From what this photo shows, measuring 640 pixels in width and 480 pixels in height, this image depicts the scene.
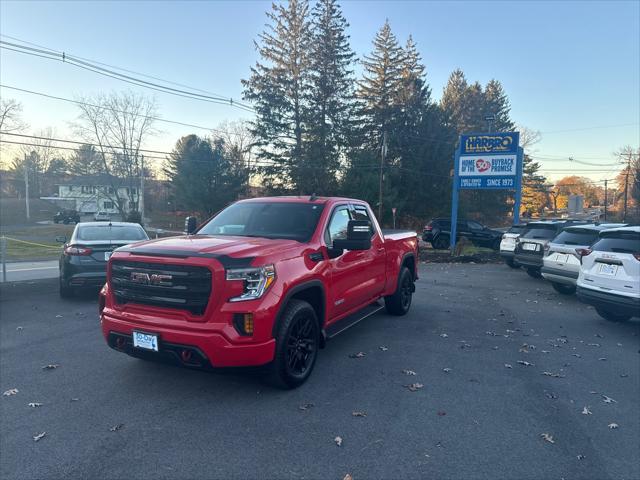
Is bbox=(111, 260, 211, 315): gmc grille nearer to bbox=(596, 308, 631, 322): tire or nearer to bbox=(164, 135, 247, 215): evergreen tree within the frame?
bbox=(596, 308, 631, 322): tire

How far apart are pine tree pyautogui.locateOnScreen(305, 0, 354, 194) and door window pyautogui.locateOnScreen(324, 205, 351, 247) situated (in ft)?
107

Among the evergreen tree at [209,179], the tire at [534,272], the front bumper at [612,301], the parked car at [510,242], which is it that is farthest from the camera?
the evergreen tree at [209,179]

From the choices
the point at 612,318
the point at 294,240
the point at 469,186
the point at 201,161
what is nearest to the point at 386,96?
the point at 201,161

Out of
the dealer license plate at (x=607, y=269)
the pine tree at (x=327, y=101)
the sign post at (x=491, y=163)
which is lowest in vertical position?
the dealer license plate at (x=607, y=269)

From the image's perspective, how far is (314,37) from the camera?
39.7 metres

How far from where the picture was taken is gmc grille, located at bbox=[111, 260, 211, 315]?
377cm

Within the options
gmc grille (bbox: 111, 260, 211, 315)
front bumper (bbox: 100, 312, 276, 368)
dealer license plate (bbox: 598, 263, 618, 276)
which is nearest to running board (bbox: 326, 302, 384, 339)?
front bumper (bbox: 100, 312, 276, 368)

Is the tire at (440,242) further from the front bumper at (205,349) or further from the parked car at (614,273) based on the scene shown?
the front bumper at (205,349)

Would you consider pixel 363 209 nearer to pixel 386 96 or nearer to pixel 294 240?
pixel 294 240

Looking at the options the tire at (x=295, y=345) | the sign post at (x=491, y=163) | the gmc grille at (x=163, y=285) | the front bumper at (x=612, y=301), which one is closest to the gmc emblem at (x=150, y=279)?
the gmc grille at (x=163, y=285)

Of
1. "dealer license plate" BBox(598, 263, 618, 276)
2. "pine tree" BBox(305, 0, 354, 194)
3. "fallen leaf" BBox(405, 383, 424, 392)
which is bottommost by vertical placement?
"fallen leaf" BBox(405, 383, 424, 392)

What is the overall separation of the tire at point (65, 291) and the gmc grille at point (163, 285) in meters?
5.04

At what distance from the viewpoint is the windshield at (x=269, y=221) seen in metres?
4.95

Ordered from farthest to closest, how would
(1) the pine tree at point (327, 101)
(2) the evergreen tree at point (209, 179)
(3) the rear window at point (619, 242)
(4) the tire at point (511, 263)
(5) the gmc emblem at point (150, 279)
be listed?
(2) the evergreen tree at point (209, 179), (1) the pine tree at point (327, 101), (4) the tire at point (511, 263), (3) the rear window at point (619, 242), (5) the gmc emblem at point (150, 279)
